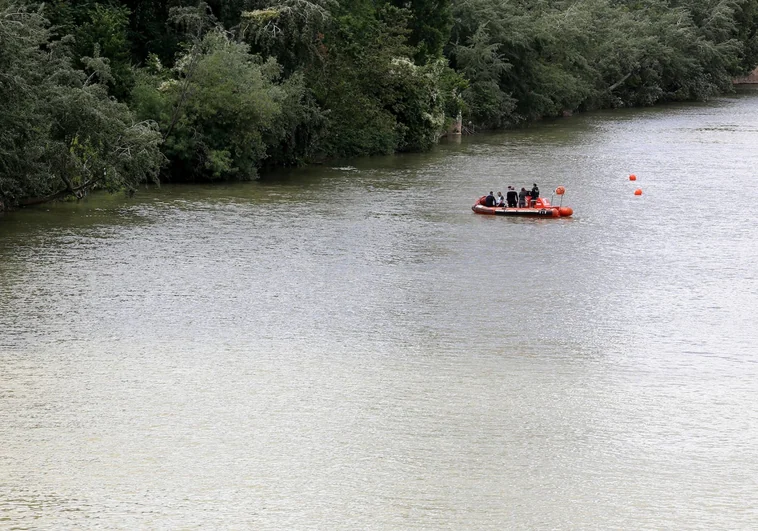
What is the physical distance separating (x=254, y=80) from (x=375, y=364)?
982 inches

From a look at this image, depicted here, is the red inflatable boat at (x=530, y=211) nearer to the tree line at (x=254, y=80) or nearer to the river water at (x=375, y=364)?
the river water at (x=375, y=364)

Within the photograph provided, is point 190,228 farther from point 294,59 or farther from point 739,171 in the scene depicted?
point 739,171

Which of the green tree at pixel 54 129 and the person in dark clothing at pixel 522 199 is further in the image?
the person in dark clothing at pixel 522 199

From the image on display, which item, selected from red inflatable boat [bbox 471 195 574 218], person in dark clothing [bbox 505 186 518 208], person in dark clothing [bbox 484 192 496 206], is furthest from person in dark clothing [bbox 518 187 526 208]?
person in dark clothing [bbox 484 192 496 206]

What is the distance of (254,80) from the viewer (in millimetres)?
47969

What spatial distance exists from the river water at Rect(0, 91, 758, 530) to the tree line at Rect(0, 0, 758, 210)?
2.64 m

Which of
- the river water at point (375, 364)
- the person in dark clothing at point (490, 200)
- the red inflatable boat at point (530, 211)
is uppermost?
the person in dark clothing at point (490, 200)

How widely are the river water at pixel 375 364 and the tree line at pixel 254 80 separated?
2.64 meters

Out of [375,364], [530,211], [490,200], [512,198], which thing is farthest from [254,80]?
[375,364]

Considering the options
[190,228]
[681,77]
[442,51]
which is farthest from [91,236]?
[681,77]

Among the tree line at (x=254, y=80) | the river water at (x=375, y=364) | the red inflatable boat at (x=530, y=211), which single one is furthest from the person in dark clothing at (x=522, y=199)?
the tree line at (x=254, y=80)

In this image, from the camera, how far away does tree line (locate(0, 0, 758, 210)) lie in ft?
132

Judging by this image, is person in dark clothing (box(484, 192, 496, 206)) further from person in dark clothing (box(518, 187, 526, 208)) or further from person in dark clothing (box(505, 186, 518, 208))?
person in dark clothing (box(518, 187, 526, 208))

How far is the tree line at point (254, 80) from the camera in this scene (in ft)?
132
